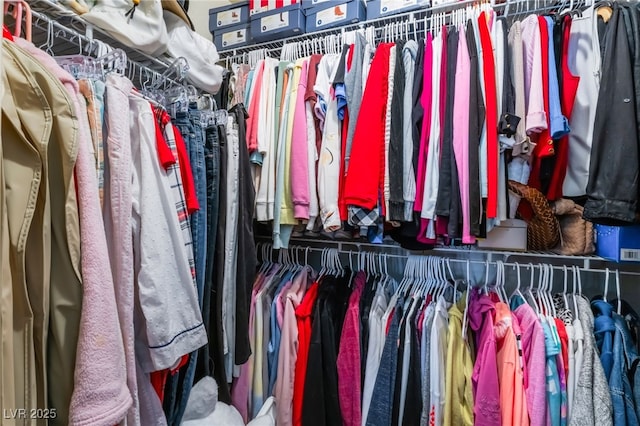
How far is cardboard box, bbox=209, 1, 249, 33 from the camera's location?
1673 millimetres

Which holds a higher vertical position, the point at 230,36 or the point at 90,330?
the point at 230,36

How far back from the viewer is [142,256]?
0.71 meters

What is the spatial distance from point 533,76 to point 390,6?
65 cm

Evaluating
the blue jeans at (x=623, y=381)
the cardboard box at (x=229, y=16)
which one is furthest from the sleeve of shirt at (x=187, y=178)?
the blue jeans at (x=623, y=381)

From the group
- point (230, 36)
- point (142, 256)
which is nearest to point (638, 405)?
point (142, 256)

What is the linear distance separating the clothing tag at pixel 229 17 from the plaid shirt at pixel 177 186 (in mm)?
1084

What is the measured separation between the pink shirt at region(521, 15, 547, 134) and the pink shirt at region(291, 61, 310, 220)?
728mm

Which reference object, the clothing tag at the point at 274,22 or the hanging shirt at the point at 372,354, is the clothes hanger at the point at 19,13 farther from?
the hanging shirt at the point at 372,354

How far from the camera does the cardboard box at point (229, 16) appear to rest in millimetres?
1673

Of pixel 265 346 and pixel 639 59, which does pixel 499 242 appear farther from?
pixel 265 346

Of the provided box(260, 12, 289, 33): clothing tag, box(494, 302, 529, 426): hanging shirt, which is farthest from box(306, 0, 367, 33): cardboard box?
box(494, 302, 529, 426): hanging shirt

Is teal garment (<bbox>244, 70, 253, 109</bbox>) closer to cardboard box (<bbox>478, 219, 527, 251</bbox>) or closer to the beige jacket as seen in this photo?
the beige jacket

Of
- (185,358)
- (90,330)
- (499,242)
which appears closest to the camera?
(90,330)

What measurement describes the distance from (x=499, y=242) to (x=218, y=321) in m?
0.98
